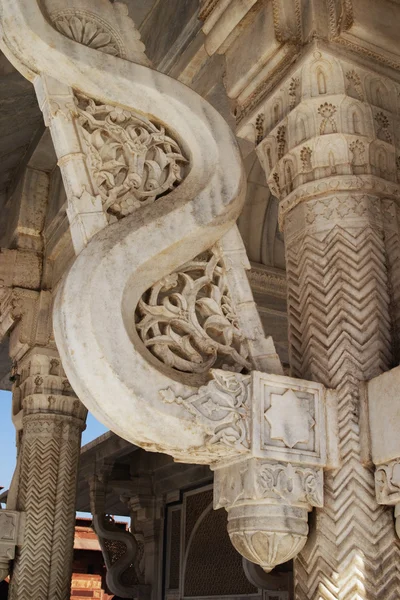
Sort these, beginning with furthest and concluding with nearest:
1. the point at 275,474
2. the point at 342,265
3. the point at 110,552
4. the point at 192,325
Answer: the point at 110,552
the point at 342,265
the point at 192,325
the point at 275,474

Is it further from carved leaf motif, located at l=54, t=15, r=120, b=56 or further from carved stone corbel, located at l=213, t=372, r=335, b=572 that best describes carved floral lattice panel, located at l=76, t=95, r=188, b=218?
carved stone corbel, located at l=213, t=372, r=335, b=572

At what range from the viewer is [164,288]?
2.42 m

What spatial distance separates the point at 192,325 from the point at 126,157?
0.64 m

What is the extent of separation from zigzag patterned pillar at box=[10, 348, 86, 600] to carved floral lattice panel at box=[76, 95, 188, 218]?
441cm

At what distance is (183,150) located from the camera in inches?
105

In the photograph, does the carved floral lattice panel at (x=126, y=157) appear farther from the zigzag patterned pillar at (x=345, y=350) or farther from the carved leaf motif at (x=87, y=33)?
the zigzag patterned pillar at (x=345, y=350)

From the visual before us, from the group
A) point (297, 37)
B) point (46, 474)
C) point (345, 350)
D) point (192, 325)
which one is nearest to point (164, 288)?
point (192, 325)

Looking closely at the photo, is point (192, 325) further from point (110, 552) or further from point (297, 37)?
point (110, 552)

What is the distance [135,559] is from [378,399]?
28.5 feet

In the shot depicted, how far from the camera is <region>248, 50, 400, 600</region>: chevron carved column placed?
7.39 feet

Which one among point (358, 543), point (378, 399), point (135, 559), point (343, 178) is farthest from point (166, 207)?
point (135, 559)

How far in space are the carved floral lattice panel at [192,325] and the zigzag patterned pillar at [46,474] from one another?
434cm

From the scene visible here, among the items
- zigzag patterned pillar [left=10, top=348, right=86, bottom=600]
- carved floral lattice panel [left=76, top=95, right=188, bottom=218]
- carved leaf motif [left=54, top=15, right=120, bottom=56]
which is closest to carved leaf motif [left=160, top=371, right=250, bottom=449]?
carved floral lattice panel [left=76, top=95, right=188, bottom=218]

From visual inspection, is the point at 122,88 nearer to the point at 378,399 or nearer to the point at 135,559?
the point at 378,399
